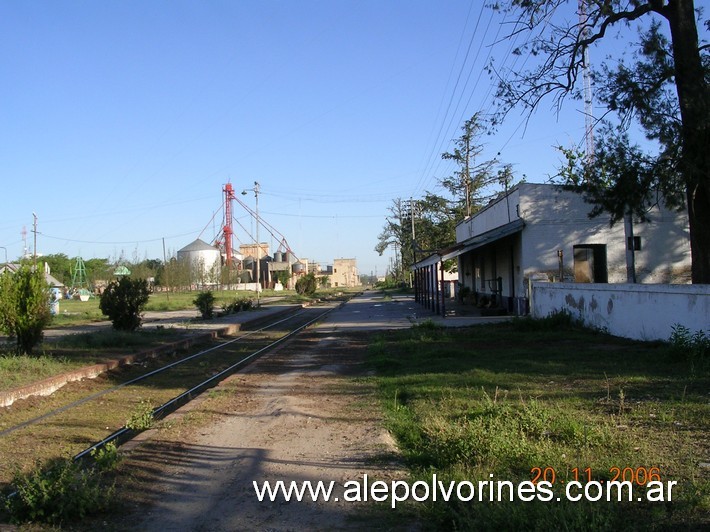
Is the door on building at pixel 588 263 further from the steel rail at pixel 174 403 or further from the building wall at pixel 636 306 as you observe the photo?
the steel rail at pixel 174 403

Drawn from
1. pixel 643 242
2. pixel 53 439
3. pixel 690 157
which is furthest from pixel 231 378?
pixel 643 242

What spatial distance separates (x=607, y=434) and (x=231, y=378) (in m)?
8.89

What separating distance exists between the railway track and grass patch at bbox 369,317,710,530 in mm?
3857

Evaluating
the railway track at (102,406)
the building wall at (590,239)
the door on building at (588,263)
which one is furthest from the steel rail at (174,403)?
the door on building at (588,263)

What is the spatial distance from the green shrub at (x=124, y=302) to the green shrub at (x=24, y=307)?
23.6 feet

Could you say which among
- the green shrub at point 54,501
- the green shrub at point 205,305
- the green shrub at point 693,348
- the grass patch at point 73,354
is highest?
the green shrub at point 205,305

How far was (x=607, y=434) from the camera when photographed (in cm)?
639

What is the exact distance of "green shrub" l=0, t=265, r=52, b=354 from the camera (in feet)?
48.9

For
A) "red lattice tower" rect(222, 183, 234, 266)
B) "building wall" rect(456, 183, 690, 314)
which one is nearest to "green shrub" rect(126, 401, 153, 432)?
"building wall" rect(456, 183, 690, 314)

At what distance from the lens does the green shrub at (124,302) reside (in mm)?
22933

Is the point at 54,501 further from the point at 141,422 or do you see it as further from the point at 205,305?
the point at 205,305

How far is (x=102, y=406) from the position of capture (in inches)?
454

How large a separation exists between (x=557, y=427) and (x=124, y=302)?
1918 cm

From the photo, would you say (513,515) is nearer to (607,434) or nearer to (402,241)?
(607,434)
